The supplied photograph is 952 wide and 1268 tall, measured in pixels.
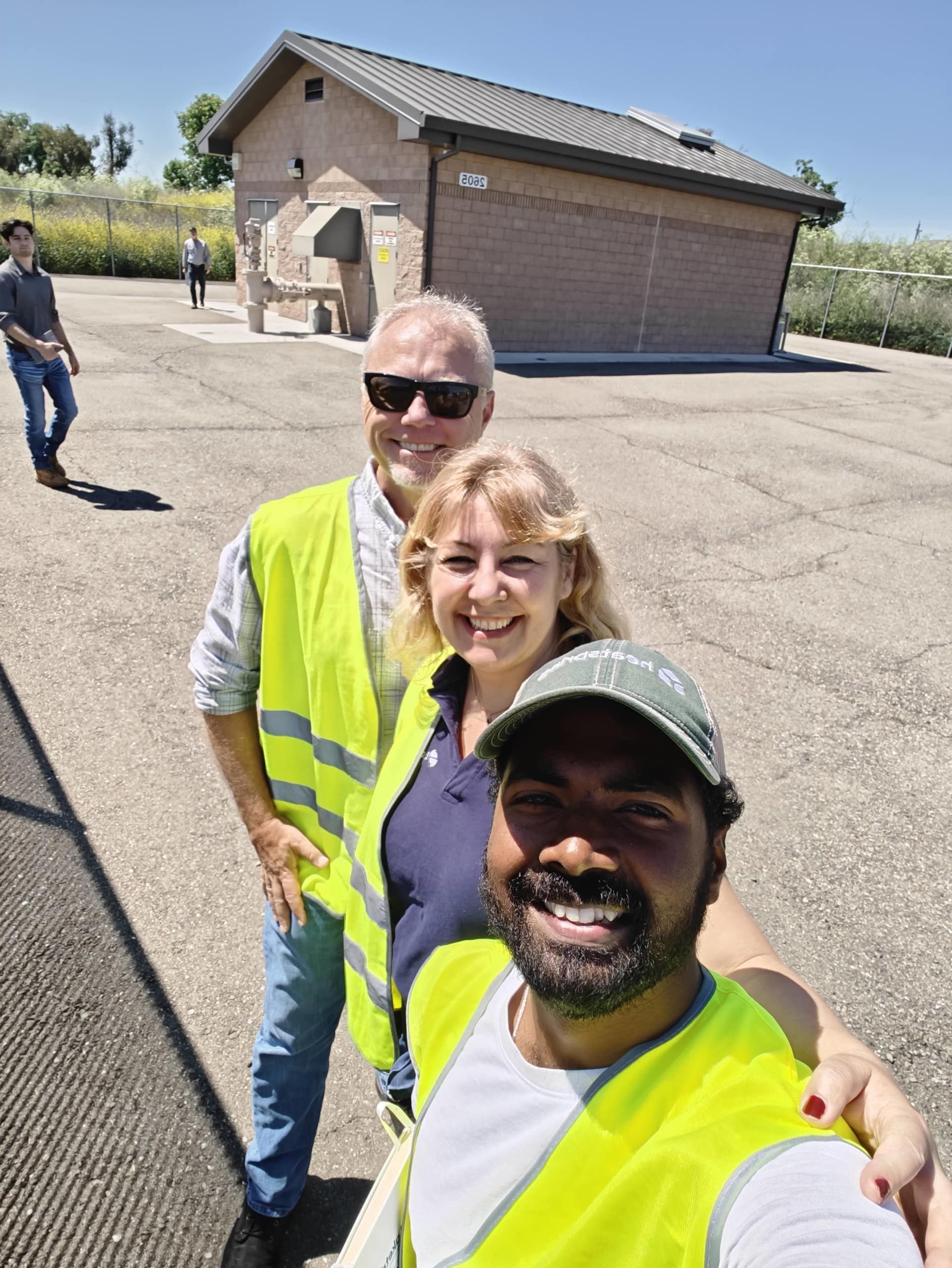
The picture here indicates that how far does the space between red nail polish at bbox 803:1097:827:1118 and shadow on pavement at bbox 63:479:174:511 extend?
713 cm

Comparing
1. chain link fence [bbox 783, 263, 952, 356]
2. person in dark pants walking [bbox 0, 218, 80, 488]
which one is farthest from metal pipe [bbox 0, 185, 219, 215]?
person in dark pants walking [bbox 0, 218, 80, 488]

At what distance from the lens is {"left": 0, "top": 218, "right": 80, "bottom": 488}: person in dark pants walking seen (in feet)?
22.9

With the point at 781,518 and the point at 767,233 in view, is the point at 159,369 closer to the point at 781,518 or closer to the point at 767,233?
the point at 781,518

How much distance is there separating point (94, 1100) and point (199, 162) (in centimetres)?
7012

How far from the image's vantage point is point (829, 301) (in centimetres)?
2986

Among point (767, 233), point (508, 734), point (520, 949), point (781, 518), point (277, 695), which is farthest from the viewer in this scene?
point (767, 233)

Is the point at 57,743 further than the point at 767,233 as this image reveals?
No

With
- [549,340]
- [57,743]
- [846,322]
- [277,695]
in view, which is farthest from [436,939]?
[846,322]

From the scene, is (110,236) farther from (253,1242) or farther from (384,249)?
(253,1242)

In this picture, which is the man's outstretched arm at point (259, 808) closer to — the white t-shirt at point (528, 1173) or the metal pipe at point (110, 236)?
the white t-shirt at point (528, 1173)

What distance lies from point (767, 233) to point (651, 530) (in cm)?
1744

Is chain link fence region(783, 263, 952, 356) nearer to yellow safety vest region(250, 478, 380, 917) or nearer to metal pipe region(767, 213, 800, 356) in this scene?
metal pipe region(767, 213, 800, 356)

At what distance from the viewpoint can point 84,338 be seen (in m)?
14.7

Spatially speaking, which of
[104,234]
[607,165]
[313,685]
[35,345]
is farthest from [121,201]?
[313,685]
